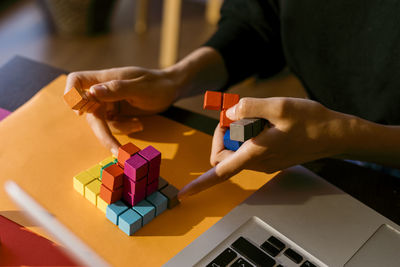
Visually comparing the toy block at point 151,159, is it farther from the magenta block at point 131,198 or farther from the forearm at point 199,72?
the forearm at point 199,72

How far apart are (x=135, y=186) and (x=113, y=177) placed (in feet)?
0.11

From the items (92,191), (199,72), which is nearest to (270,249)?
(92,191)

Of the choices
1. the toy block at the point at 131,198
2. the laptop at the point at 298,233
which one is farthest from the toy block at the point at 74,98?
the laptop at the point at 298,233

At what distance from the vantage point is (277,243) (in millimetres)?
608

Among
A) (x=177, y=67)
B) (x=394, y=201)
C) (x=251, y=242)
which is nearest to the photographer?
(x=251, y=242)

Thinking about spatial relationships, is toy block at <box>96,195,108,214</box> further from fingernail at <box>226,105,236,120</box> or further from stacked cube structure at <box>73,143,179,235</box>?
fingernail at <box>226,105,236,120</box>

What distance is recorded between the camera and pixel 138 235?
62cm

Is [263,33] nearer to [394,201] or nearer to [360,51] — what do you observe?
[360,51]

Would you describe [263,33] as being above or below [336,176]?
above

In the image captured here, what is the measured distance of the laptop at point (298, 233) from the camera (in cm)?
59

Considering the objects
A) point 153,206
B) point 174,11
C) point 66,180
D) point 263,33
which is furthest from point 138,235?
point 174,11

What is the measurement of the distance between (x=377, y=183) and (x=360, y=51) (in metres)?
0.34

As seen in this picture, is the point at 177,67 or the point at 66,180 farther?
the point at 177,67

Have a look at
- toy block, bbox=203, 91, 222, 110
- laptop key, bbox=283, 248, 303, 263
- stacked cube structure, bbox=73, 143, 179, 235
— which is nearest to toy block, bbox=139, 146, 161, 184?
stacked cube structure, bbox=73, 143, 179, 235
